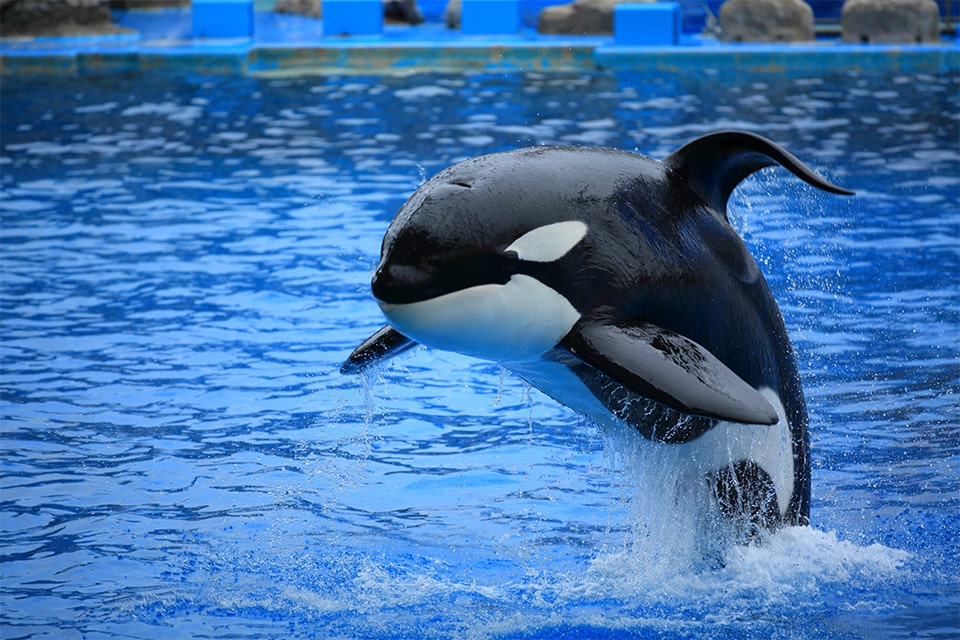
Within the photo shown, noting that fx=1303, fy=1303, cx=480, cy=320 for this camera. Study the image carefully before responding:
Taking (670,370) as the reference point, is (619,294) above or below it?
above

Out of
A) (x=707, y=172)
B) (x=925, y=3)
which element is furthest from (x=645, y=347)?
(x=925, y=3)

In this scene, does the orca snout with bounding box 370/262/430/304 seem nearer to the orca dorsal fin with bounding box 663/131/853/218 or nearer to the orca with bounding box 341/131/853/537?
the orca with bounding box 341/131/853/537

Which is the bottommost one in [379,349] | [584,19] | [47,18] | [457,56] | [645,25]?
[379,349]

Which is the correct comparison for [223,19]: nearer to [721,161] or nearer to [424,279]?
[721,161]

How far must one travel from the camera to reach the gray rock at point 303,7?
24875 mm

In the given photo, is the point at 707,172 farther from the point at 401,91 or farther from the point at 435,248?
the point at 401,91

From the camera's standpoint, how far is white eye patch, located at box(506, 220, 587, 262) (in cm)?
358

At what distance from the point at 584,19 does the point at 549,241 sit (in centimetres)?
1667

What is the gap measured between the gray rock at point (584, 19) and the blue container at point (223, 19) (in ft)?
14.9

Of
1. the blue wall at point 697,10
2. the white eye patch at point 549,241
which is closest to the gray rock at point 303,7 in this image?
the blue wall at point 697,10

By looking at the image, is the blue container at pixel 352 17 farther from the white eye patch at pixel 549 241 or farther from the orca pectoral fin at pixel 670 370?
the orca pectoral fin at pixel 670 370

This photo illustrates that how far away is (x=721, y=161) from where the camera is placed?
3951 mm

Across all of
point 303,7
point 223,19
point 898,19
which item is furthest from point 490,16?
point 303,7

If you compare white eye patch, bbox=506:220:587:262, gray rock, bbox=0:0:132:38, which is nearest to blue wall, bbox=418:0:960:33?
gray rock, bbox=0:0:132:38
